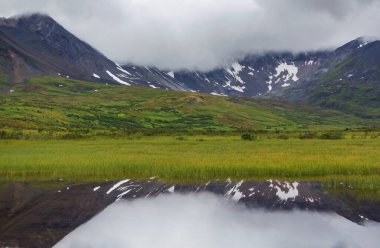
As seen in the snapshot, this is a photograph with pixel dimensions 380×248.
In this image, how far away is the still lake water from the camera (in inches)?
949

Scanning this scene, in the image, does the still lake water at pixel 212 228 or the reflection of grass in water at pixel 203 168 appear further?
the reflection of grass in water at pixel 203 168

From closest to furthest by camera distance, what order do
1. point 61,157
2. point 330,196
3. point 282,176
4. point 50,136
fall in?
point 330,196 → point 282,176 → point 61,157 → point 50,136

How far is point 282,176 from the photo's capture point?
43250 mm

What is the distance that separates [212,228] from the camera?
27453mm

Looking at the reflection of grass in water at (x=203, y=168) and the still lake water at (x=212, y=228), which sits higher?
the reflection of grass in water at (x=203, y=168)

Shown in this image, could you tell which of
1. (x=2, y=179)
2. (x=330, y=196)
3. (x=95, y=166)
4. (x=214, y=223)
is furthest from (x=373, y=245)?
(x=2, y=179)

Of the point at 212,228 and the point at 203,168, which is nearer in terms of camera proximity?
the point at 212,228

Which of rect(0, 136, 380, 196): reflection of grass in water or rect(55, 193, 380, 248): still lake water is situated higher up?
rect(0, 136, 380, 196): reflection of grass in water

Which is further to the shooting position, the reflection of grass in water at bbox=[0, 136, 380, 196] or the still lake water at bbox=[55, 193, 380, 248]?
the reflection of grass in water at bbox=[0, 136, 380, 196]

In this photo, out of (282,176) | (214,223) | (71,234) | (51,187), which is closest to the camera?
(71,234)

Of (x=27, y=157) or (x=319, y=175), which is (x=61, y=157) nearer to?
(x=27, y=157)

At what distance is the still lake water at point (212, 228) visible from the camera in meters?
24.1

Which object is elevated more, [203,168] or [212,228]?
[203,168]

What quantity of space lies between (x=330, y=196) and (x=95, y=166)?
76.2ft
